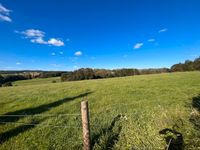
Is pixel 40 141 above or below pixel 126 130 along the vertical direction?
below

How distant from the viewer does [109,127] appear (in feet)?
24.9

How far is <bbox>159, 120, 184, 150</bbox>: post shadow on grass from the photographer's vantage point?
198 inches

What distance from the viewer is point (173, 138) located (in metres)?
5.35

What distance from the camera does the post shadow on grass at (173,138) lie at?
198 inches

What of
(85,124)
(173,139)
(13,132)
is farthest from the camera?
(13,132)

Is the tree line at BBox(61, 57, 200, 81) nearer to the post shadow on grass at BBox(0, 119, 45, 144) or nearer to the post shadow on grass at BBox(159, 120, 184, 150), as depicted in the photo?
the post shadow on grass at BBox(0, 119, 45, 144)

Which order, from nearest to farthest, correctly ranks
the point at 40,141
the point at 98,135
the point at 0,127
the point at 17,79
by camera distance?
the point at 98,135 < the point at 40,141 < the point at 0,127 < the point at 17,79

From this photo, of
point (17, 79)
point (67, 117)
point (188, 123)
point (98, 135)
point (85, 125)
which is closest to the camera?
point (85, 125)

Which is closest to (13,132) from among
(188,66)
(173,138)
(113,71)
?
(173,138)

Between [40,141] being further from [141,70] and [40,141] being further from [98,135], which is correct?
[141,70]

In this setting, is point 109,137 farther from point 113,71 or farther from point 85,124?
point 113,71

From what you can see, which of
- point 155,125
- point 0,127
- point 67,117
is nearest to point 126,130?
point 155,125

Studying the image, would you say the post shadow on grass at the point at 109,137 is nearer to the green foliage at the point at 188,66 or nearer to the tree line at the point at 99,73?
the tree line at the point at 99,73

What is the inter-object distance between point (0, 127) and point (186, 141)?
27.9ft
